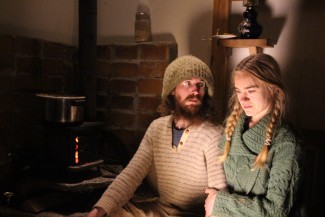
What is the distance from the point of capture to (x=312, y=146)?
2168mm

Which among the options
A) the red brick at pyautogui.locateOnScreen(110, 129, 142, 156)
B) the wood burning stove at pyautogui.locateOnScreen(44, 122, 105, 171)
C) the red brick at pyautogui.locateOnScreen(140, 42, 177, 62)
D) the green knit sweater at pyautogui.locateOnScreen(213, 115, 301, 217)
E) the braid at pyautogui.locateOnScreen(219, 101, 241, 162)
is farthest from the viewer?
the red brick at pyautogui.locateOnScreen(110, 129, 142, 156)

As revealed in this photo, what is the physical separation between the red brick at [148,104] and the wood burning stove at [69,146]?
0.51 metres

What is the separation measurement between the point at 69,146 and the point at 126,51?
913 mm

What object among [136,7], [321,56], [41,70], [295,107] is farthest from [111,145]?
[321,56]

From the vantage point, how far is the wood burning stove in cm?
212

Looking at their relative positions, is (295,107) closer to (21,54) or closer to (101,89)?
(101,89)

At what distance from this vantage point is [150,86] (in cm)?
264

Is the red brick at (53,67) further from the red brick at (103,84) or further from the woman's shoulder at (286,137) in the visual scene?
the woman's shoulder at (286,137)

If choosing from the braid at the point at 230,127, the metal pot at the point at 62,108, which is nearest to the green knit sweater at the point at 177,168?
the braid at the point at 230,127

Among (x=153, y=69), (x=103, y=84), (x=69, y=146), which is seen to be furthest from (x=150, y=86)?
(x=69, y=146)

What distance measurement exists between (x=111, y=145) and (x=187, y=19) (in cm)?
107

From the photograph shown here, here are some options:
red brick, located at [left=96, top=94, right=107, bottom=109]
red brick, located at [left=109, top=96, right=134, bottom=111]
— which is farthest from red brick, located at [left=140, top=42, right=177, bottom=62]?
red brick, located at [left=96, top=94, right=107, bottom=109]

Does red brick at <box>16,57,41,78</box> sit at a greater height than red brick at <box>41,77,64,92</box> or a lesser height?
greater

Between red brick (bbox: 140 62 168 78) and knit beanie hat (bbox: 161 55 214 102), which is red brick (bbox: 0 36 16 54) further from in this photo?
knit beanie hat (bbox: 161 55 214 102)
